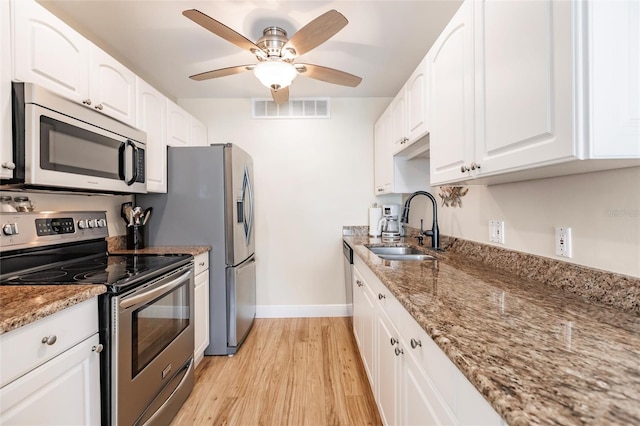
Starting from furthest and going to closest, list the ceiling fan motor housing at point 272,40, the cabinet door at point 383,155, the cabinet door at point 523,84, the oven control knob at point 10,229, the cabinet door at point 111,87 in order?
the cabinet door at point 383,155, the ceiling fan motor housing at point 272,40, the cabinet door at point 111,87, the oven control knob at point 10,229, the cabinet door at point 523,84

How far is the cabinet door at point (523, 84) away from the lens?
2.48 ft

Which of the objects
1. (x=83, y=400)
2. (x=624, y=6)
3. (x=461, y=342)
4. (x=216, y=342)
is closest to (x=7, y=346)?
(x=83, y=400)

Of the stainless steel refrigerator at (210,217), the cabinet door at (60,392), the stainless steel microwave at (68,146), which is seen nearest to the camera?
the cabinet door at (60,392)

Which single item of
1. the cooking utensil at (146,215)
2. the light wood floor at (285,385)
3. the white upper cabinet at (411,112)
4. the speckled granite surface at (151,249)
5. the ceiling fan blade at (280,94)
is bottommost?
the light wood floor at (285,385)

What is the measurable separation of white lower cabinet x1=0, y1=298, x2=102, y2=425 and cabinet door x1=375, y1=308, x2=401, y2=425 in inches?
49.1

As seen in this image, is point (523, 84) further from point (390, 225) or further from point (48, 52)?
point (390, 225)

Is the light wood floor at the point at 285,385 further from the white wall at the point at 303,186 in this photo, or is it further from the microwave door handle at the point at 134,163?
the microwave door handle at the point at 134,163

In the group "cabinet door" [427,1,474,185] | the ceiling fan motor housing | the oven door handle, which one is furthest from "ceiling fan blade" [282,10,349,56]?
the oven door handle

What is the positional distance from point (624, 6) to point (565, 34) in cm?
13

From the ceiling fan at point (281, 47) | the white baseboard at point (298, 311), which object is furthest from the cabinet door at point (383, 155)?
the white baseboard at point (298, 311)

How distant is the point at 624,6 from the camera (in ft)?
2.30

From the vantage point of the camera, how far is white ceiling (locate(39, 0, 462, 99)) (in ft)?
5.85

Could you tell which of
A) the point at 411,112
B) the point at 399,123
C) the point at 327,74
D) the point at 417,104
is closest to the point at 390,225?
the point at 399,123

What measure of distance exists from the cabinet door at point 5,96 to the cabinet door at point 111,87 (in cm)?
43
